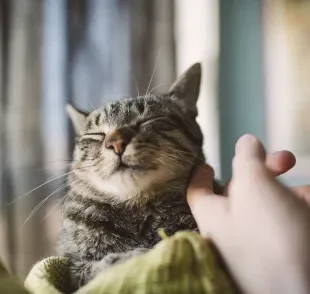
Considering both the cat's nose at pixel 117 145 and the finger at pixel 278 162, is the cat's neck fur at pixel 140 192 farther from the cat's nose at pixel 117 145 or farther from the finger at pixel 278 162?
the finger at pixel 278 162

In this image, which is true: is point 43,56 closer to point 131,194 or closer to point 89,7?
point 89,7

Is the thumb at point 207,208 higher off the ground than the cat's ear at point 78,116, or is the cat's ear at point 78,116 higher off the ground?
the cat's ear at point 78,116

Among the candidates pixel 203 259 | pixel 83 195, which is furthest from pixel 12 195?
pixel 203 259

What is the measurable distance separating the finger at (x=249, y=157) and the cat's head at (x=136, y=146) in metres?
0.24

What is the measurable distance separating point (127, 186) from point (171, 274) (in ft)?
1.11

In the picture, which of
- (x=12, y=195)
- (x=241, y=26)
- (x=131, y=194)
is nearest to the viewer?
(x=131, y=194)

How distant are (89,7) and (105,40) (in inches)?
5.8

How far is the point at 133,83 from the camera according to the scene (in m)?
1.98

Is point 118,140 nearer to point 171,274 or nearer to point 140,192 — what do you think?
point 140,192

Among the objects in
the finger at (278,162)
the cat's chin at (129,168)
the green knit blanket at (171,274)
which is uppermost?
the finger at (278,162)

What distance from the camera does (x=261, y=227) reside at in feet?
1.88

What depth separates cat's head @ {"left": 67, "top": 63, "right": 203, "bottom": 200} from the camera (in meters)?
0.88

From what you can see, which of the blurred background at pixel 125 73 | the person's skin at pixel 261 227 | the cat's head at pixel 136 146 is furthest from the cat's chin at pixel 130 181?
the blurred background at pixel 125 73

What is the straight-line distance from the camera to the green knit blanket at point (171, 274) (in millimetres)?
557
